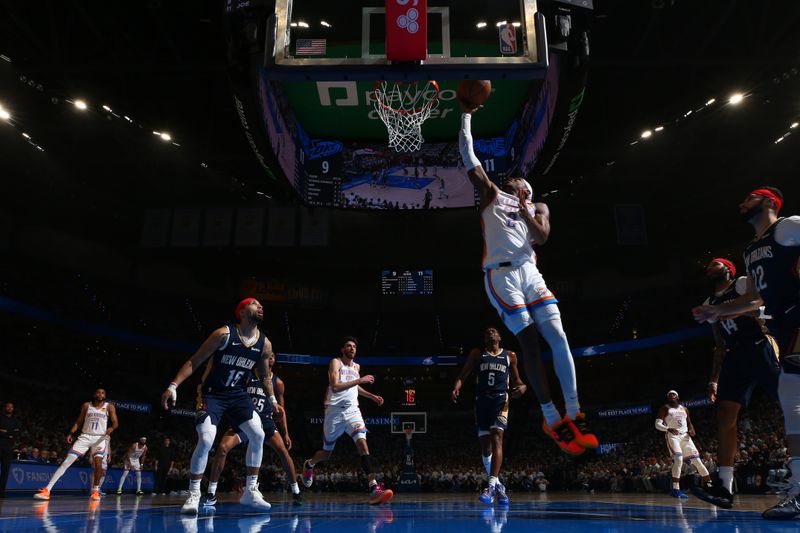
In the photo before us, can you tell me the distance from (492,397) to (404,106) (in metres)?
7.49

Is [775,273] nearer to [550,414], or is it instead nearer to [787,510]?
[787,510]

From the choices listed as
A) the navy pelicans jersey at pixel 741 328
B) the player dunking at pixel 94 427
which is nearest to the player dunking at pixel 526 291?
the navy pelicans jersey at pixel 741 328

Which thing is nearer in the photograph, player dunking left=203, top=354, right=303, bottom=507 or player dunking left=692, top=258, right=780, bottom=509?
player dunking left=692, top=258, right=780, bottom=509

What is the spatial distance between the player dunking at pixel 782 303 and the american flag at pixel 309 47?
5.26 m

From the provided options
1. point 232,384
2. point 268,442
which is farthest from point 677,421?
point 232,384

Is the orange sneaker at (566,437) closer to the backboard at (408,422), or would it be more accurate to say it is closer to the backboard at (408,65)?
the backboard at (408,65)

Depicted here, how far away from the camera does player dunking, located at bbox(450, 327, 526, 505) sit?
8609mm

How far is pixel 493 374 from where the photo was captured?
8898mm

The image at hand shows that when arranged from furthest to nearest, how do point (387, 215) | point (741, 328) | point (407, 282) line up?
1. point (387, 215)
2. point (407, 282)
3. point (741, 328)

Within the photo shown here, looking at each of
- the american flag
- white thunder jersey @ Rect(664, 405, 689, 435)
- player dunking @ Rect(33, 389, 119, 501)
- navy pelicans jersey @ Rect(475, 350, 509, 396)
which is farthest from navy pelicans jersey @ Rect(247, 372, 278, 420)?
white thunder jersey @ Rect(664, 405, 689, 435)

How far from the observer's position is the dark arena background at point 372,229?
8.48 m

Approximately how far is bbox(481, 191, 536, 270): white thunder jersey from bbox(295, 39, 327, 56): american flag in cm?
374

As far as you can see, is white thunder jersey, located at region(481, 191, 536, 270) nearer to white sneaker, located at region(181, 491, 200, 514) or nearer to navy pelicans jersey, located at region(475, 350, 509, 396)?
Result: white sneaker, located at region(181, 491, 200, 514)

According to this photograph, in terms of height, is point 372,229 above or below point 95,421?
above
